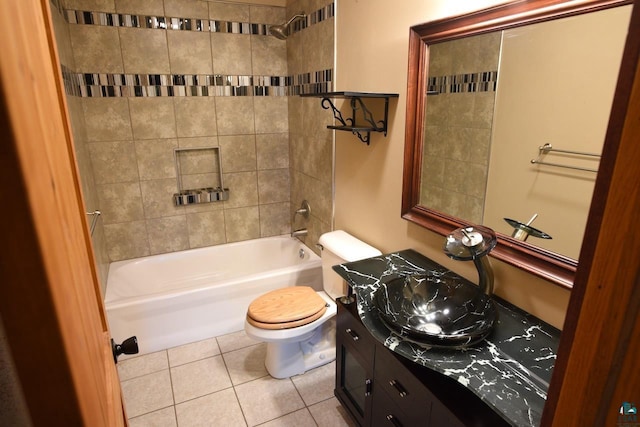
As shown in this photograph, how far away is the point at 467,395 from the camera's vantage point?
1246 millimetres

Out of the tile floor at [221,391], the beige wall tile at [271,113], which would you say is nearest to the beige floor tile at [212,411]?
the tile floor at [221,391]

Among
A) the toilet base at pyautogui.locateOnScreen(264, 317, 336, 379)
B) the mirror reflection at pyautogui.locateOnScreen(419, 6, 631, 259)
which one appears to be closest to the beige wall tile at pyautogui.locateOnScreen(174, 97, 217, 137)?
the toilet base at pyautogui.locateOnScreen(264, 317, 336, 379)

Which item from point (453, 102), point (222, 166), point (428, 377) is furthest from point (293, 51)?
point (428, 377)

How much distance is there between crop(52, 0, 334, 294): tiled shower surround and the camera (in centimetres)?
265

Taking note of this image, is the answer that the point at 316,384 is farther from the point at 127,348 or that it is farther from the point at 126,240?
the point at 126,240

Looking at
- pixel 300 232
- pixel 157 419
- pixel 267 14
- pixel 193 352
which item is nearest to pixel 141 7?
pixel 267 14

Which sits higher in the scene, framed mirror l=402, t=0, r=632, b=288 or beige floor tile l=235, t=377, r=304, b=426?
framed mirror l=402, t=0, r=632, b=288

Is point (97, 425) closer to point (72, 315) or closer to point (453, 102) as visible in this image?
point (72, 315)

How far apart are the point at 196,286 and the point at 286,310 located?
0.89m

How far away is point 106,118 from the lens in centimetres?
277

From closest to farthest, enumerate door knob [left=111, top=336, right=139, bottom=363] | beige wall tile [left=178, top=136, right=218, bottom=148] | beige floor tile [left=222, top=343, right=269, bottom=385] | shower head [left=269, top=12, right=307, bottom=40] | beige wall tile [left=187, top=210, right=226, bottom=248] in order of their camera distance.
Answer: door knob [left=111, top=336, right=139, bottom=363] → beige floor tile [left=222, top=343, right=269, bottom=385] → shower head [left=269, top=12, right=307, bottom=40] → beige wall tile [left=178, top=136, right=218, bottom=148] → beige wall tile [left=187, top=210, right=226, bottom=248]

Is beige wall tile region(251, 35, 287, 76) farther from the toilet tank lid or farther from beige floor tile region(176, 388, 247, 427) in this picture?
beige floor tile region(176, 388, 247, 427)

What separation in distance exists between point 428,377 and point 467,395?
138 millimetres

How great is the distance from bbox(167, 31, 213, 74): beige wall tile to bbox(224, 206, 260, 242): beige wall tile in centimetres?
120
